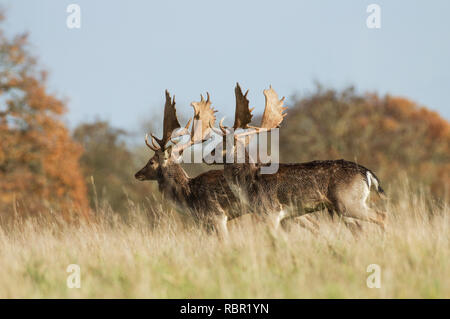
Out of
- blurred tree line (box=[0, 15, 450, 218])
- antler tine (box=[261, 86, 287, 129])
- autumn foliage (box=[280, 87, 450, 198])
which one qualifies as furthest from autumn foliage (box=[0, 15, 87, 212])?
antler tine (box=[261, 86, 287, 129])

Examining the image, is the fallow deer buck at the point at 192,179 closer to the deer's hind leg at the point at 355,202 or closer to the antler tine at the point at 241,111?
the antler tine at the point at 241,111

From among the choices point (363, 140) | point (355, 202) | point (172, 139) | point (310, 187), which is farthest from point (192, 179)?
point (363, 140)

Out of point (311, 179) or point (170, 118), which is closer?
point (311, 179)

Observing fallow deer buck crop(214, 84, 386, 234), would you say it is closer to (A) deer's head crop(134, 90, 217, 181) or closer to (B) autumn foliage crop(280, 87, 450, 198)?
(A) deer's head crop(134, 90, 217, 181)

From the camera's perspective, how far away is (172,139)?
9.20 meters

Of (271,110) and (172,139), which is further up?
(271,110)

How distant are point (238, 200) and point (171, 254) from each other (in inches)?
94.3

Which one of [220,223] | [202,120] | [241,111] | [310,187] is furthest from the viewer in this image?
[202,120]

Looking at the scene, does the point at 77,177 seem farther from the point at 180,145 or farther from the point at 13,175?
the point at 180,145

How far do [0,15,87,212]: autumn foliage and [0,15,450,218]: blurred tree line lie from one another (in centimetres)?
3

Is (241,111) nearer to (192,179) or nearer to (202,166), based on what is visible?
(192,179)

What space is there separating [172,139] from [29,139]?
12408 mm

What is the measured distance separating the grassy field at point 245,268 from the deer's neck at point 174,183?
2.17 metres

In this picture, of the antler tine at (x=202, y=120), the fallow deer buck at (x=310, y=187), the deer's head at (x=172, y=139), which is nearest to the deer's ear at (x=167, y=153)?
the deer's head at (x=172, y=139)
